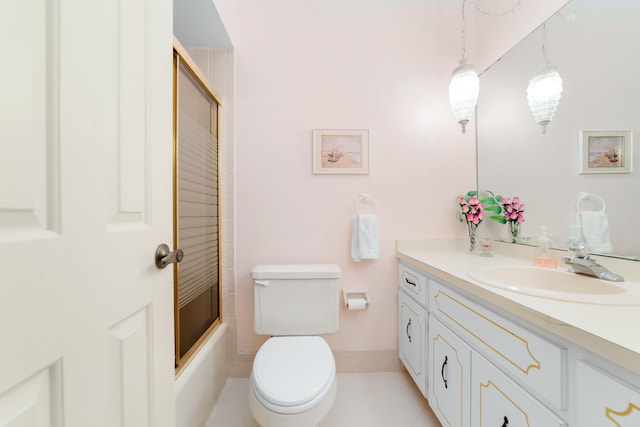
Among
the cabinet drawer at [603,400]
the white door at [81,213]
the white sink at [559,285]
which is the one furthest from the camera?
the white sink at [559,285]

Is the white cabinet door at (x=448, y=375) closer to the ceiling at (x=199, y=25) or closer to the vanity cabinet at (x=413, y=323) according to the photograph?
the vanity cabinet at (x=413, y=323)

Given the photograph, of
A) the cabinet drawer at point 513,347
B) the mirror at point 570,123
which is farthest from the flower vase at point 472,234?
the cabinet drawer at point 513,347

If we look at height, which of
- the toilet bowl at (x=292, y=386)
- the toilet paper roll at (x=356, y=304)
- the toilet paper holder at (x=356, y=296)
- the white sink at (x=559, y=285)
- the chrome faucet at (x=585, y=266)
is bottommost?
the toilet bowl at (x=292, y=386)

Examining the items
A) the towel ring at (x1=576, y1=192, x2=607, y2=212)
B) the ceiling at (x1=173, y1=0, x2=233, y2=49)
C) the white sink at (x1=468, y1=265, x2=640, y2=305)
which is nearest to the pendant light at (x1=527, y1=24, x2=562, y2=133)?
the towel ring at (x1=576, y1=192, x2=607, y2=212)

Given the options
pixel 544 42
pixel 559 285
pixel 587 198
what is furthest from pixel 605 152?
pixel 544 42

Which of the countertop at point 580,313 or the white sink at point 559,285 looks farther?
the white sink at point 559,285

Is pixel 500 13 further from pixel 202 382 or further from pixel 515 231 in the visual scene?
pixel 202 382

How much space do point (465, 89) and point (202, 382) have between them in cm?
208

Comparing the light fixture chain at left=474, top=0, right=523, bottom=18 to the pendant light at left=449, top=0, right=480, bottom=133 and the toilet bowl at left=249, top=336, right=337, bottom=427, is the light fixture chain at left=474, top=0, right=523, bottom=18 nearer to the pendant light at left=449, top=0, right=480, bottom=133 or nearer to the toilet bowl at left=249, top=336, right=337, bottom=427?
the pendant light at left=449, top=0, right=480, bottom=133

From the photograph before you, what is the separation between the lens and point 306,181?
5.46 feet

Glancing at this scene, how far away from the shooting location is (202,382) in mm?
1241

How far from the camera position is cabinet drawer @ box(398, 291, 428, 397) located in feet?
4.38

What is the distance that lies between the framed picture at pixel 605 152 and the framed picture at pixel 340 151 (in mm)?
1007

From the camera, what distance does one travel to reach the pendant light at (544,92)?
3.96 feet
